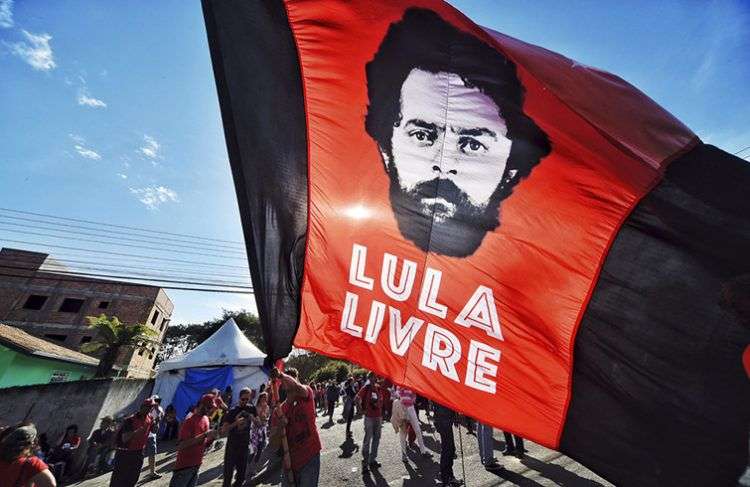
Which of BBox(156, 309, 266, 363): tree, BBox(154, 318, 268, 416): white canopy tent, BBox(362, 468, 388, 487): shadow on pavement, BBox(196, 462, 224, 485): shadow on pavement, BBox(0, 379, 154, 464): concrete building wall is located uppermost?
BBox(156, 309, 266, 363): tree

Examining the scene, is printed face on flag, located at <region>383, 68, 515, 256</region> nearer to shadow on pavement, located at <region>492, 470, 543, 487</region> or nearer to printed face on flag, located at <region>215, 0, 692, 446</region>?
printed face on flag, located at <region>215, 0, 692, 446</region>

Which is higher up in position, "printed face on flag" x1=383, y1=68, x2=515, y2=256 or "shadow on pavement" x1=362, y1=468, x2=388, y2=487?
"printed face on flag" x1=383, y1=68, x2=515, y2=256

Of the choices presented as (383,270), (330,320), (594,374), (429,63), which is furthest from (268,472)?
(429,63)

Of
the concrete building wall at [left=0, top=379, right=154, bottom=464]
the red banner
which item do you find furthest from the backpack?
the concrete building wall at [left=0, top=379, right=154, bottom=464]

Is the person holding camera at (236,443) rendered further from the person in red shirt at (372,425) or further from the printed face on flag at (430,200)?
the printed face on flag at (430,200)

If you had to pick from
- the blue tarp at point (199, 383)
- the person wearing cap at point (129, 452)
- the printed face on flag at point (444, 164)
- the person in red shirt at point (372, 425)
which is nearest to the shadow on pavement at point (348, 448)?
the person in red shirt at point (372, 425)

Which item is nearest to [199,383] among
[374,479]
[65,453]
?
[65,453]

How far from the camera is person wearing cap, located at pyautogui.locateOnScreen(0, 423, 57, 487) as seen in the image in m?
3.98

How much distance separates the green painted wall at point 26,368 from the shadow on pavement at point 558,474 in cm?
1949

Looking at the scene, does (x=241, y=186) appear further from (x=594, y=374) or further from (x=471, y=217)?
(x=594, y=374)

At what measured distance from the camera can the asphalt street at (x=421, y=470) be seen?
247 inches

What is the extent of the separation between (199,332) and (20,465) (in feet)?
179

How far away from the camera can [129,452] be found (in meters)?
7.02

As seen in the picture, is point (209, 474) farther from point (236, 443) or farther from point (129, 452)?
point (236, 443)
